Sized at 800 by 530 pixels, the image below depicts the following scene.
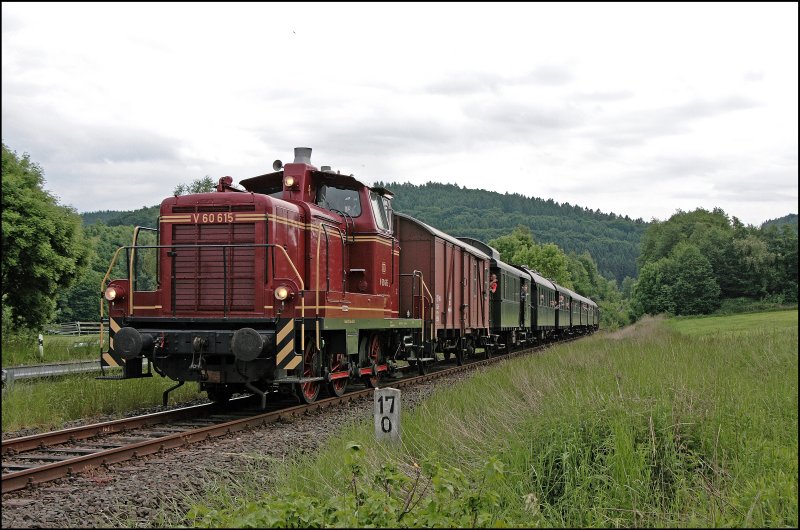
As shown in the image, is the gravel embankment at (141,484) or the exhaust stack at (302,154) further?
the exhaust stack at (302,154)

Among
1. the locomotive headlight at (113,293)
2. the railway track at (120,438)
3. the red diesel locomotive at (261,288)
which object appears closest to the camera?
the railway track at (120,438)

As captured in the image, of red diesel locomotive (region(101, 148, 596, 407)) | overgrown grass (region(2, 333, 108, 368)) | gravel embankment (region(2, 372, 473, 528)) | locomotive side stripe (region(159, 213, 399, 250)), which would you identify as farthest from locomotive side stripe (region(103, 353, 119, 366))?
overgrown grass (region(2, 333, 108, 368))

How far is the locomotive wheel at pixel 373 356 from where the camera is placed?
13766 millimetres

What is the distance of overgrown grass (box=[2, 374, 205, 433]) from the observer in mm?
10102

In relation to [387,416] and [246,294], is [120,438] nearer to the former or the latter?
[246,294]

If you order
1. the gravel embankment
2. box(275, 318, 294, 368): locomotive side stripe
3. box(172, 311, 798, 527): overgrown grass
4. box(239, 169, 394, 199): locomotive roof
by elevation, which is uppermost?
box(239, 169, 394, 199): locomotive roof

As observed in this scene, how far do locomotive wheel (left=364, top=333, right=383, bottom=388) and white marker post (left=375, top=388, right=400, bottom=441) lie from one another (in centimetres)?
563

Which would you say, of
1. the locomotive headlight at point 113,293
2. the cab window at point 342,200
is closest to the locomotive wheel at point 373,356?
the cab window at point 342,200

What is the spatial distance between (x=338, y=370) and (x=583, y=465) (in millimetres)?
7264

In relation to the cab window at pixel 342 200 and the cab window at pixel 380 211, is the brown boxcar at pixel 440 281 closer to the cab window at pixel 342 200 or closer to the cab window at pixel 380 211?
the cab window at pixel 380 211

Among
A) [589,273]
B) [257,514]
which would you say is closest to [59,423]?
[257,514]

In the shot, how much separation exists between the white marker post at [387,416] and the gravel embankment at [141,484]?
0.88m

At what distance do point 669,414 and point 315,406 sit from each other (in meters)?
6.44

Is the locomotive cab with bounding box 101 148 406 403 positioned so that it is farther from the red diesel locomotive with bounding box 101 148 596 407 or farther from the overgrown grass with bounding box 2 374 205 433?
the overgrown grass with bounding box 2 374 205 433
